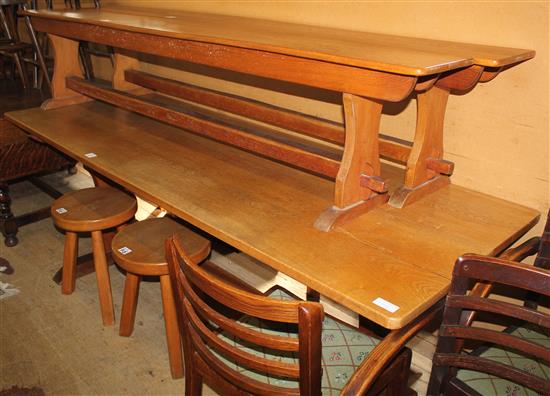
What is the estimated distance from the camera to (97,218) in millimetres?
2369

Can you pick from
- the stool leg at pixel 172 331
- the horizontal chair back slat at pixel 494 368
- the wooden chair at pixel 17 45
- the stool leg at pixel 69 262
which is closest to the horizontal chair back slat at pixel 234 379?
the horizontal chair back slat at pixel 494 368

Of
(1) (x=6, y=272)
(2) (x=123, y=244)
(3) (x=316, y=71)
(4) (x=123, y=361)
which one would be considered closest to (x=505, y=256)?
(3) (x=316, y=71)

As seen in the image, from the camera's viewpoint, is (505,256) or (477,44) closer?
(505,256)

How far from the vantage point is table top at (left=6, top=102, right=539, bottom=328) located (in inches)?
55.0

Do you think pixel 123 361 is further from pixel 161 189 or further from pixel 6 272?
pixel 6 272

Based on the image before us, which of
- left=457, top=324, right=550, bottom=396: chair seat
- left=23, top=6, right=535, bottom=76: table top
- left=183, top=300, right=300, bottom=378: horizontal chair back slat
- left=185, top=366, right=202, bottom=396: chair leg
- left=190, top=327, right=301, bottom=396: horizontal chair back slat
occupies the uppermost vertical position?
left=23, top=6, right=535, bottom=76: table top

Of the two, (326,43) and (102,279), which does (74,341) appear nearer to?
(102,279)

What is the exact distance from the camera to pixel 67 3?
Answer: 4512 mm

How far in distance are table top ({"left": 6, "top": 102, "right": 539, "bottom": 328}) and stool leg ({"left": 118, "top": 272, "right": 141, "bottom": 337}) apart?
476mm

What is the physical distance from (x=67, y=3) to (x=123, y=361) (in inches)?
138

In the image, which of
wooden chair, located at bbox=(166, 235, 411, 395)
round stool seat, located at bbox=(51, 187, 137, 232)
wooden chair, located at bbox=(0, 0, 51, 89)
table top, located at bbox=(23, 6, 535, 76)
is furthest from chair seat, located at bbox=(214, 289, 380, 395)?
wooden chair, located at bbox=(0, 0, 51, 89)

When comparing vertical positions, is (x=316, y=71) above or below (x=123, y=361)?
above

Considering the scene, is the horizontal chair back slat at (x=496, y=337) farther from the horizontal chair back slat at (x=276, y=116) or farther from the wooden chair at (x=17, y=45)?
the wooden chair at (x=17, y=45)

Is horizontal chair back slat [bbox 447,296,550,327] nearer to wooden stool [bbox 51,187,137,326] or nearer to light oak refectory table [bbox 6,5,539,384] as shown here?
light oak refectory table [bbox 6,5,539,384]
